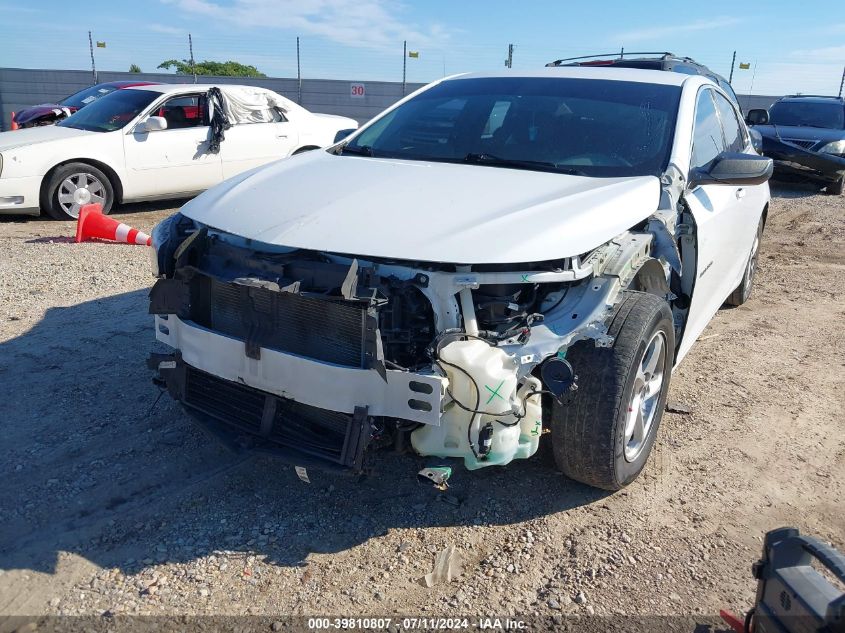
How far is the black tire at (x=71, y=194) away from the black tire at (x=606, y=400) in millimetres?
7538

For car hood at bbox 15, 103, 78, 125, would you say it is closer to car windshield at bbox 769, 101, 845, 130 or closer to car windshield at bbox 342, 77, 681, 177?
car windshield at bbox 342, 77, 681, 177

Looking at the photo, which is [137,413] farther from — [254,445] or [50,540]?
[254,445]

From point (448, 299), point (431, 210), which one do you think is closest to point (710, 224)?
point (431, 210)

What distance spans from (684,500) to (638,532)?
1.23 ft

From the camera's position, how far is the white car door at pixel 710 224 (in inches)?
150

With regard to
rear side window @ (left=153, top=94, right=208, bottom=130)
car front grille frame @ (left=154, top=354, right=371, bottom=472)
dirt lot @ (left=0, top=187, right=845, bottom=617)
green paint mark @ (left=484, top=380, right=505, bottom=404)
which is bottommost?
dirt lot @ (left=0, top=187, right=845, bottom=617)

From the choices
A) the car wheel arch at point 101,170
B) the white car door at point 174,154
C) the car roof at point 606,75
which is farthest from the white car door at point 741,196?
the car wheel arch at point 101,170

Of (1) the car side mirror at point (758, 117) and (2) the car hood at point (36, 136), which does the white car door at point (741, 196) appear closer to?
(1) the car side mirror at point (758, 117)

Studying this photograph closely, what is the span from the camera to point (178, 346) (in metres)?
3.17

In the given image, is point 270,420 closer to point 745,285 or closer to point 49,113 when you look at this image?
point 745,285

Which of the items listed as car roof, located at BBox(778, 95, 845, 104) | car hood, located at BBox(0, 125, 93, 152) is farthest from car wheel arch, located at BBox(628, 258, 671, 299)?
car roof, located at BBox(778, 95, 845, 104)

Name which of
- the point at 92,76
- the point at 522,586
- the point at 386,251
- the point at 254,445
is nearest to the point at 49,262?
the point at 254,445

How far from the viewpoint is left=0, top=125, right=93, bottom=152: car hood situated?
821 centimetres

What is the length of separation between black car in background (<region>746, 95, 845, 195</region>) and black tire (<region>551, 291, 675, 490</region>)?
1072cm
